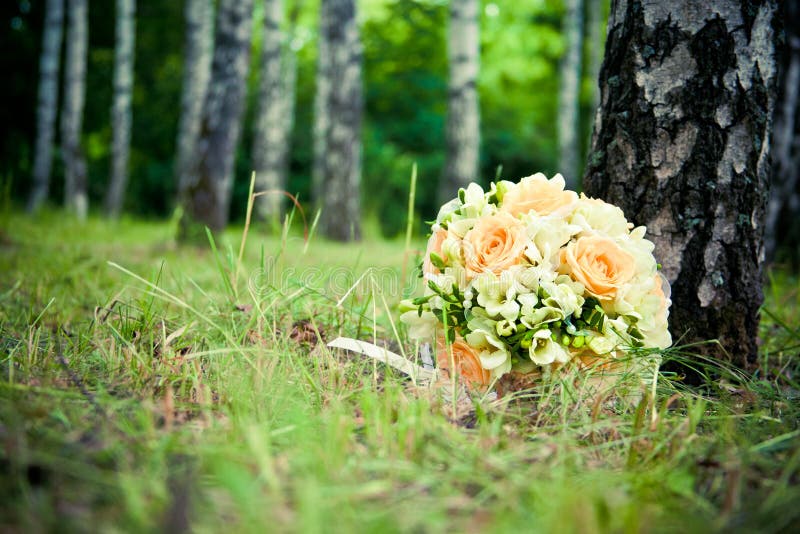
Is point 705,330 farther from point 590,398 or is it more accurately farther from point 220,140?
point 220,140

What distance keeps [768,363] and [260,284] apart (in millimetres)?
2152

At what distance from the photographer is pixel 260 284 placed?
2283mm

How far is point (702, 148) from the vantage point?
2102 mm

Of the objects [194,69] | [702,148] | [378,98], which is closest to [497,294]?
[702,148]

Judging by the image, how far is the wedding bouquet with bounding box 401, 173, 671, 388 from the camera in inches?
69.1

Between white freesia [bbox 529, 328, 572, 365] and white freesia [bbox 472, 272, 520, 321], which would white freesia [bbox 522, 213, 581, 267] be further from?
white freesia [bbox 529, 328, 572, 365]

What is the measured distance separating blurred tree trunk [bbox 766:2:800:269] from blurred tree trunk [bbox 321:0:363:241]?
16.1 ft

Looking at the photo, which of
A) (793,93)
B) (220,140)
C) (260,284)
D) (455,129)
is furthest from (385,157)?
(260,284)

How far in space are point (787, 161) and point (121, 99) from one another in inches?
451

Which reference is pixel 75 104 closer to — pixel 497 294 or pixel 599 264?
pixel 497 294

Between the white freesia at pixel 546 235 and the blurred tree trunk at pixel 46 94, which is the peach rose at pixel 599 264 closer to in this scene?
the white freesia at pixel 546 235

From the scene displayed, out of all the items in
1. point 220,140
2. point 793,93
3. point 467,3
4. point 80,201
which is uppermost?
point 467,3

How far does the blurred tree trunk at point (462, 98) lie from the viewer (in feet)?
23.1

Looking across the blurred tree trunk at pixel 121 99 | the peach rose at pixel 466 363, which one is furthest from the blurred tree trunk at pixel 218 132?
the blurred tree trunk at pixel 121 99
